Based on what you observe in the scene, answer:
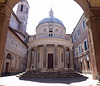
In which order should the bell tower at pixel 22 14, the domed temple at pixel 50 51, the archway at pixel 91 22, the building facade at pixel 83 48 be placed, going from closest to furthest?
the archway at pixel 91 22, the domed temple at pixel 50 51, the building facade at pixel 83 48, the bell tower at pixel 22 14

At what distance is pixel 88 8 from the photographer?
4336mm

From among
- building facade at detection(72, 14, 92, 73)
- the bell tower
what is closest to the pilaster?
building facade at detection(72, 14, 92, 73)

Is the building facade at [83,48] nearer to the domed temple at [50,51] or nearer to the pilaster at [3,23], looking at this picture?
the domed temple at [50,51]

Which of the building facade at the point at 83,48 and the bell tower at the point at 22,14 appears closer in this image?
the building facade at the point at 83,48

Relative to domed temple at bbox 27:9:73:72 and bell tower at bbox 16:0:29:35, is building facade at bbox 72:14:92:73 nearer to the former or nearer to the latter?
domed temple at bbox 27:9:73:72

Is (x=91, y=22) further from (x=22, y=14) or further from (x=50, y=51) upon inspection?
(x=22, y=14)

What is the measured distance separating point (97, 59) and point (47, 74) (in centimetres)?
962

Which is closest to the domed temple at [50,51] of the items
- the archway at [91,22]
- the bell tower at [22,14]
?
the archway at [91,22]

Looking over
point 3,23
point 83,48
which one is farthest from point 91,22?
point 83,48

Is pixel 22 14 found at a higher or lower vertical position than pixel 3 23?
higher

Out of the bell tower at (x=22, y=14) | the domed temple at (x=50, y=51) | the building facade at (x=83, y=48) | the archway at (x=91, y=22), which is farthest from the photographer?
the bell tower at (x=22, y=14)

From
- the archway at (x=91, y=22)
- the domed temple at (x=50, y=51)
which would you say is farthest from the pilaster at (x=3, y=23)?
the domed temple at (x=50, y=51)

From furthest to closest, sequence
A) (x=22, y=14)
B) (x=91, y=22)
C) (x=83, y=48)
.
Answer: (x=22, y=14)
(x=83, y=48)
(x=91, y=22)

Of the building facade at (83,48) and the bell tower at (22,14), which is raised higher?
the bell tower at (22,14)
